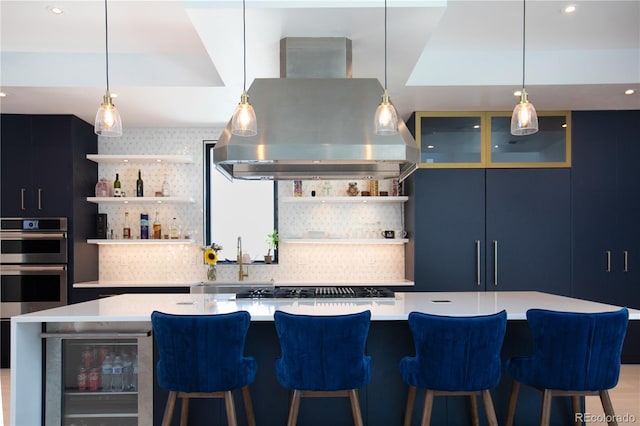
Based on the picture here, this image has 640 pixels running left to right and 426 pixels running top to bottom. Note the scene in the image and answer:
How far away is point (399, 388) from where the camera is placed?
282cm

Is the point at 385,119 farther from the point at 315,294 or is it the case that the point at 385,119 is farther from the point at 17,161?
the point at 17,161

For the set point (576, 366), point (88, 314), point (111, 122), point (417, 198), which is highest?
point (111, 122)

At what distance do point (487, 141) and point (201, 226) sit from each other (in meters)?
3.27

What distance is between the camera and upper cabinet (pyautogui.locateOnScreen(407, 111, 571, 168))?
495cm

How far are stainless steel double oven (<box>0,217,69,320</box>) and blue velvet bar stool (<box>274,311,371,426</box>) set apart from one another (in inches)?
141

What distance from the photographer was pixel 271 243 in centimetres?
558

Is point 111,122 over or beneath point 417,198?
over

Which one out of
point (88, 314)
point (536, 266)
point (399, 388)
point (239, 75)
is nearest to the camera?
point (88, 314)

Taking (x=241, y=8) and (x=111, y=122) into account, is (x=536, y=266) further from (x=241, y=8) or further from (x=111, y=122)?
(x=111, y=122)

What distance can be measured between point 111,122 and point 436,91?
274cm

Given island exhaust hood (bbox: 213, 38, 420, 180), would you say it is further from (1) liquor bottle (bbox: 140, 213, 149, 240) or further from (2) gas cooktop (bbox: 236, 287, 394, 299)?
(1) liquor bottle (bbox: 140, 213, 149, 240)

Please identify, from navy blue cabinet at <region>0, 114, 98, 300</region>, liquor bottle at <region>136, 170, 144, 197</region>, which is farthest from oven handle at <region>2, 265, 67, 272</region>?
liquor bottle at <region>136, 170, 144, 197</region>

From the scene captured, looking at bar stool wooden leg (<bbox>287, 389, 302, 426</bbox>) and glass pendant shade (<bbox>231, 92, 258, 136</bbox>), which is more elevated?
glass pendant shade (<bbox>231, 92, 258, 136</bbox>)

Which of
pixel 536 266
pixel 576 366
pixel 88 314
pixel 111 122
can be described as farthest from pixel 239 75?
pixel 536 266
